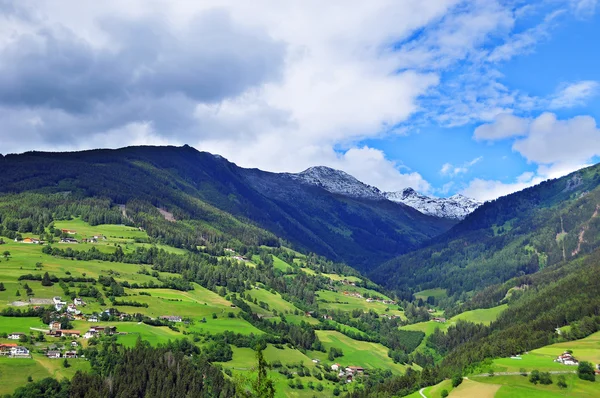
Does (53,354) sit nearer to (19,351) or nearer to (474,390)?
(19,351)

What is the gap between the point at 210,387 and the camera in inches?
6132

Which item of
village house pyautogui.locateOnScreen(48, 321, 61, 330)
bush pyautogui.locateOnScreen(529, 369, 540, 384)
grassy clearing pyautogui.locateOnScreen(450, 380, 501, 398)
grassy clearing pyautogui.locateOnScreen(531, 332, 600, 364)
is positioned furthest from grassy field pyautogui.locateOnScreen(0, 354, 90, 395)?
grassy clearing pyautogui.locateOnScreen(531, 332, 600, 364)

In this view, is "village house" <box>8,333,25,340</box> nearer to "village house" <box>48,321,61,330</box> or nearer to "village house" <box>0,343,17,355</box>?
"village house" <box>0,343,17,355</box>

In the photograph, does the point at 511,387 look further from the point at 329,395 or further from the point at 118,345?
the point at 118,345

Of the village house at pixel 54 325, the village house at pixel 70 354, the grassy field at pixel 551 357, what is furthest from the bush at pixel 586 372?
the village house at pixel 54 325

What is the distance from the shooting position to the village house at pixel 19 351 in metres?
146

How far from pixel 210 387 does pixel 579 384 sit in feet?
324

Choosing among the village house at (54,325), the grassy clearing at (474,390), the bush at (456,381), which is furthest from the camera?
the village house at (54,325)

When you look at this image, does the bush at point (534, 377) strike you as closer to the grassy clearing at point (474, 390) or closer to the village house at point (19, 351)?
the grassy clearing at point (474, 390)

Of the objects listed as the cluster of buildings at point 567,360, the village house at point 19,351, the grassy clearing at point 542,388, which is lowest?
the grassy clearing at point 542,388

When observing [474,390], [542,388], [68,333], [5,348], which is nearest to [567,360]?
[542,388]

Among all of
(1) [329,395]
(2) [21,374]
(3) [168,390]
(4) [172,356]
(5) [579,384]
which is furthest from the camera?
(1) [329,395]

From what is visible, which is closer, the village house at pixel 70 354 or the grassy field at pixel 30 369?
the grassy field at pixel 30 369

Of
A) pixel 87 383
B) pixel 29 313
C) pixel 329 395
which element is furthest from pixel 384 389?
pixel 29 313
